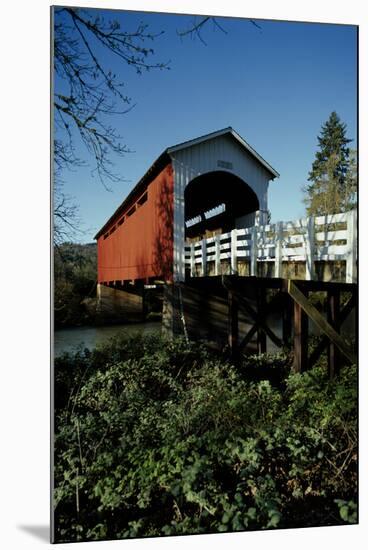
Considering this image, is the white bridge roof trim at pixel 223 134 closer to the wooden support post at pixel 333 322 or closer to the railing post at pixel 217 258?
the railing post at pixel 217 258

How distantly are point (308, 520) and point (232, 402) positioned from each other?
1.12 meters

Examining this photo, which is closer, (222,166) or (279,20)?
(279,20)

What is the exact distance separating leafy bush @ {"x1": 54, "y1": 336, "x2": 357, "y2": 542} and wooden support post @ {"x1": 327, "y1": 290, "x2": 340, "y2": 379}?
23 centimetres

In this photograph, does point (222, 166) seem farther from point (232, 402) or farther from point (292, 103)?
point (232, 402)

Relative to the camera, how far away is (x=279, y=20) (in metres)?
3.85

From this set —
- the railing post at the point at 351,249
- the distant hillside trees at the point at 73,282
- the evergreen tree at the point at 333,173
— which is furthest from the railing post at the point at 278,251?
the distant hillside trees at the point at 73,282

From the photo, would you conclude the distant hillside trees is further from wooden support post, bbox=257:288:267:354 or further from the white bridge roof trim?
wooden support post, bbox=257:288:267:354

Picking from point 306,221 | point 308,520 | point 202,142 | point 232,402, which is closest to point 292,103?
point 306,221

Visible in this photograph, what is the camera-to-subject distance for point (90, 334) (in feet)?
15.6

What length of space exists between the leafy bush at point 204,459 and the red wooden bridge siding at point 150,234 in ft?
6.69

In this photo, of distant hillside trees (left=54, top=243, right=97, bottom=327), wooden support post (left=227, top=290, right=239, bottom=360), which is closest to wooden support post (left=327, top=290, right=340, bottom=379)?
wooden support post (left=227, top=290, right=239, bottom=360)

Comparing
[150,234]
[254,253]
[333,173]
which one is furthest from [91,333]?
[333,173]

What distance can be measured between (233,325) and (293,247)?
74.0 inches

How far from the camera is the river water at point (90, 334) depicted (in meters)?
4.09
